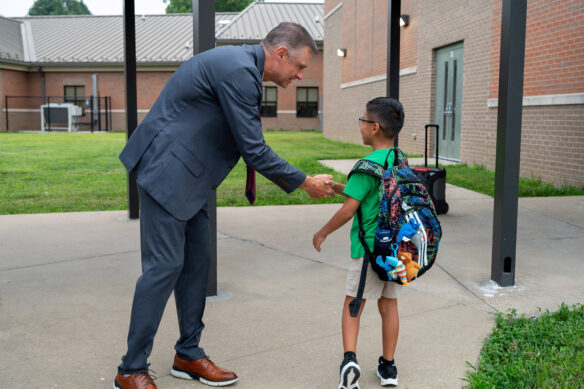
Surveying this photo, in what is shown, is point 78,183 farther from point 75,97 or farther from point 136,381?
point 75,97

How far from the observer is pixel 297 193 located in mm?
10750

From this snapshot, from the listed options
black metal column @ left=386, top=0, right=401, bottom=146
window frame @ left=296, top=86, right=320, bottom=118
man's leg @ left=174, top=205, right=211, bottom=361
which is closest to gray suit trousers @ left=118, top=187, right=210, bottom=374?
man's leg @ left=174, top=205, right=211, bottom=361

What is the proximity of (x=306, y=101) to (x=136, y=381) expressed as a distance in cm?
3728

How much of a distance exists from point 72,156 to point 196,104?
16450 millimetres

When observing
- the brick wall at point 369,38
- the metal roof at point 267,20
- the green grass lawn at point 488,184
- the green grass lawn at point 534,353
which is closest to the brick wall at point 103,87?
the metal roof at point 267,20

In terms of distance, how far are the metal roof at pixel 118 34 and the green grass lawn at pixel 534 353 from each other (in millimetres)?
33502

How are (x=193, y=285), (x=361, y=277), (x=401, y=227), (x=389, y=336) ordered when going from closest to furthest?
(x=401, y=227), (x=361, y=277), (x=389, y=336), (x=193, y=285)

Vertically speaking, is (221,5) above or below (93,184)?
above

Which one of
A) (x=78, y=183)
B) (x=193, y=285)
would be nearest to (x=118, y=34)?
(x=78, y=183)

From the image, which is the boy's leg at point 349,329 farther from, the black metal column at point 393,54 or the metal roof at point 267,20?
the metal roof at point 267,20

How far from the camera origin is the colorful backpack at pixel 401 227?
9.44 feet

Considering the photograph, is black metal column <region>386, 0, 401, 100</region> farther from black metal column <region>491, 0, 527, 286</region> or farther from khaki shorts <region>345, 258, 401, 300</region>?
khaki shorts <region>345, 258, 401, 300</region>

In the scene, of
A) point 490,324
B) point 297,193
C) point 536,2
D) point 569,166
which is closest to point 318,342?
point 490,324

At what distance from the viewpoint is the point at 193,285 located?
10.7 ft
